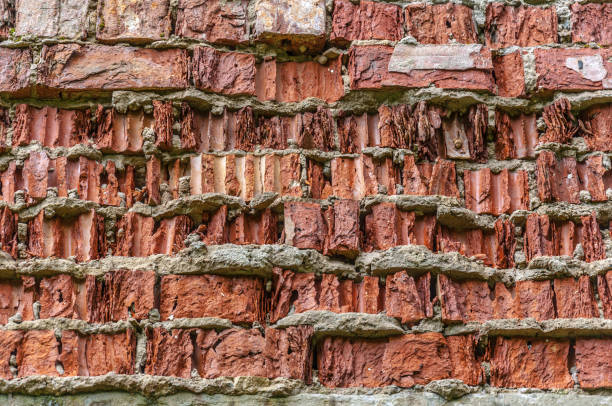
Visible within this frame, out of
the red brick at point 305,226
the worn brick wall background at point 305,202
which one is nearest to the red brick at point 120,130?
the worn brick wall background at point 305,202

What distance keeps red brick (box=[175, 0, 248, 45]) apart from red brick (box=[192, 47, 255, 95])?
0.15 feet

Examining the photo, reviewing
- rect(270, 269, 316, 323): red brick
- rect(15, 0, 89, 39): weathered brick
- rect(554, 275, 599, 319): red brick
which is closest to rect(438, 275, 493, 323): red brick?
rect(554, 275, 599, 319): red brick

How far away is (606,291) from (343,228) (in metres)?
0.60

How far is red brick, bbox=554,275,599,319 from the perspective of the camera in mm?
1960

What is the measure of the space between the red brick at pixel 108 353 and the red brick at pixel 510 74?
3.57ft

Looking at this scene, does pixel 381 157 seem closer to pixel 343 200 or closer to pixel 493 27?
pixel 343 200

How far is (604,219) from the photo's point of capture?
2080mm

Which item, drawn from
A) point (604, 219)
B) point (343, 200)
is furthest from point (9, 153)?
point (604, 219)

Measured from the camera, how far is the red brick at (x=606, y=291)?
1.96 metres

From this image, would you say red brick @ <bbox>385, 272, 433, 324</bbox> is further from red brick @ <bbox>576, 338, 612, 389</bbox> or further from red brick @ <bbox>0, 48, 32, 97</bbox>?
red brick @ <bbox>0, 48, 32, 97</bbox>

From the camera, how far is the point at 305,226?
2021 millimetres

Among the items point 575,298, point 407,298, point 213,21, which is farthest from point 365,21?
point 575,298

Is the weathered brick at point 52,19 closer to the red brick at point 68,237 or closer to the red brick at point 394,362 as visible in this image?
the red brick at point 68,237

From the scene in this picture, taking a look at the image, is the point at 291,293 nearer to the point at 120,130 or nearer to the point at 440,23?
the point at 120,130
